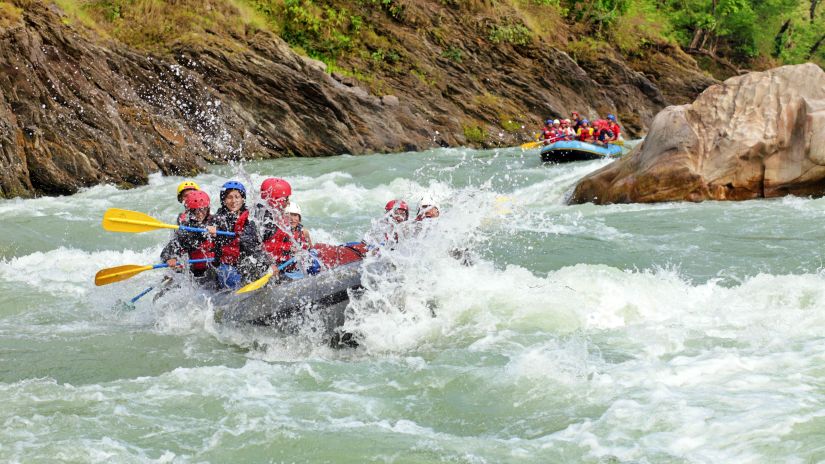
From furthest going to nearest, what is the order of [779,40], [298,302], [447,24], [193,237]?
[779,40] → [447,24] → [193,237] → [298,302]

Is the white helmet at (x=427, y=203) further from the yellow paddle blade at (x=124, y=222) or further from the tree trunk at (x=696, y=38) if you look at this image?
the tree trunk at (x=696, y=38)

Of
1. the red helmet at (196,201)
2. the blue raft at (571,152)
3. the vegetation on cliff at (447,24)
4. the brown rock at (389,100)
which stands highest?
the vegetation on cliff at (447,24)

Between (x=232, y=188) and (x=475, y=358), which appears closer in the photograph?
(x=475, y=358)

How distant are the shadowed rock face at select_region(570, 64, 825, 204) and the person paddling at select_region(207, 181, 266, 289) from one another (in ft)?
19.5

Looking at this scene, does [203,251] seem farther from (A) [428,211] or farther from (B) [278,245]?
(A) [428,211]

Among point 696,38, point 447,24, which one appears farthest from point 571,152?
point 696,38

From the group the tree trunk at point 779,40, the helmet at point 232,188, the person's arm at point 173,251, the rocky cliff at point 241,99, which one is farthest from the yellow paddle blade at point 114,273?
the tree trunk at point 779,40

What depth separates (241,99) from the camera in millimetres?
18469

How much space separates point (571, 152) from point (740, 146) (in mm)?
7604

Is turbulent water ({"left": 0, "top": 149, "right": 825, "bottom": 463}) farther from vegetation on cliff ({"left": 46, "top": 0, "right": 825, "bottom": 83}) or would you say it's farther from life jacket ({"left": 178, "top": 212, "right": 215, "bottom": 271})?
vegetation on cliff ({"left": 46, "top": 0, "right": 825, "bottom": 83})

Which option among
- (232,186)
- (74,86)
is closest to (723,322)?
(232,186)

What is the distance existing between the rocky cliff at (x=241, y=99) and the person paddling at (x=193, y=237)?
6.48m

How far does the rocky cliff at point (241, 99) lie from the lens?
13.7 meters

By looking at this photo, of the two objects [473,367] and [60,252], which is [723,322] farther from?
[60,252]
